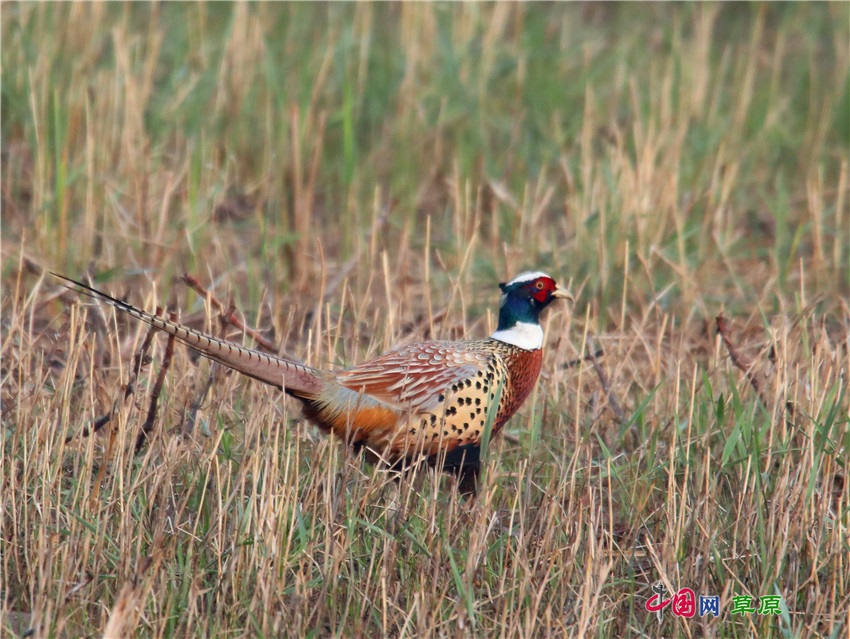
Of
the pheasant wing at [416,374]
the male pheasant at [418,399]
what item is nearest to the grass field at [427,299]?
the male pheasant at [418,399]

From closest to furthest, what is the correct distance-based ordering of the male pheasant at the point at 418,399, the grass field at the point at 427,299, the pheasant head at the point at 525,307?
the grass field at the point at 427,299 → the male pheasant at the point at 418,399 → the pheasant head at the point at 525,307

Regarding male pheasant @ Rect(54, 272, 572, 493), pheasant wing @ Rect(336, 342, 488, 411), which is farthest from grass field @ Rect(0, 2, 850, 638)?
pheasant wing @ Rect(336, 342, 488, 411)

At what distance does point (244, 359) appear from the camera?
10.5 feet

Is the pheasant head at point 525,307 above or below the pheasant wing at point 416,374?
above

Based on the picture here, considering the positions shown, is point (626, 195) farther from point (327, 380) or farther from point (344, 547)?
point (344, 547)

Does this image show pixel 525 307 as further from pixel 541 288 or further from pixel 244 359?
pixel 244 359

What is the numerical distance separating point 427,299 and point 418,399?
41.0 inches

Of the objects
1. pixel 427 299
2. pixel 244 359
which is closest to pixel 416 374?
pixel 244 359

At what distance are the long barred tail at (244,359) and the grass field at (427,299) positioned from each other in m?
0.17

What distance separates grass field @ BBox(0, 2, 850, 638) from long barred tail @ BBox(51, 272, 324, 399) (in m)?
0.17

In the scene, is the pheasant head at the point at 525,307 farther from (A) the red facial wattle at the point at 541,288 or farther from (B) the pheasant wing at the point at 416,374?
(B) the pheasant wing at the point at 416,374

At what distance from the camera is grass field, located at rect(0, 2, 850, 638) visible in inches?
118

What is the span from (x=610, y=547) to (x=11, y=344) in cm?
229

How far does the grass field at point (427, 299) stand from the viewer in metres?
3.00
